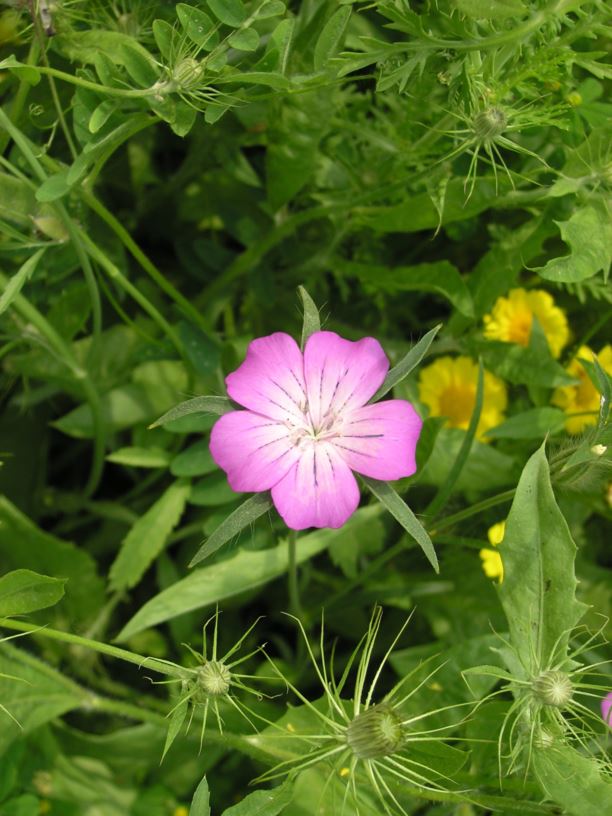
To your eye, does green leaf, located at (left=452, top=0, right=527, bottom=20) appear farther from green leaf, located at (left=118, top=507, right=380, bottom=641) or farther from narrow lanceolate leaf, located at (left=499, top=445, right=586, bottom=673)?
green leaf, located at (left=118, top=507, right=380, bottom=641)

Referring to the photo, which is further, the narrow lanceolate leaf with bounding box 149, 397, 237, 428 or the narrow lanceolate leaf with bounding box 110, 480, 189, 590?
the narrow lanceolate leaf with bounding box 110, 480, 189, 590

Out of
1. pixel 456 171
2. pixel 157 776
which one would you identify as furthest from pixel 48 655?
pixel 456 171

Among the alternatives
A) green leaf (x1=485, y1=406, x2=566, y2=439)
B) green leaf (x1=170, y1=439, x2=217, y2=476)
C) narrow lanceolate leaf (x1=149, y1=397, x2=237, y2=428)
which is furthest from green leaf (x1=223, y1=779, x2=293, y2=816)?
green leaf (x1=485, y1=406, x2=566, y2=439)

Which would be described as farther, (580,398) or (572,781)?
(580,398)

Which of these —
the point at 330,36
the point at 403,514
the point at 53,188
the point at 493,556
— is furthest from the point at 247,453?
the point at 493,556

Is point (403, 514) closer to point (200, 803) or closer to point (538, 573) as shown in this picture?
point (538, 573)

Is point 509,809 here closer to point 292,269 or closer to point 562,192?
point 562,192
